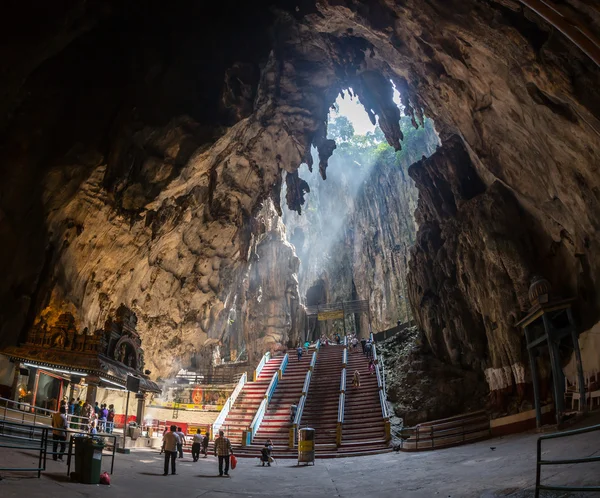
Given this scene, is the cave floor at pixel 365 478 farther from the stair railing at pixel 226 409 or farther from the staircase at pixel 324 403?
the stair railing at pixel 226 409

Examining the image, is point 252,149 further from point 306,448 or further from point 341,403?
point 306,448

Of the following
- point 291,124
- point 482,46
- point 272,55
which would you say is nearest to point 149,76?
point 272,55

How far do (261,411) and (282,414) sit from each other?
110 cm

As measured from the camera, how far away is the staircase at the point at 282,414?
18.1m

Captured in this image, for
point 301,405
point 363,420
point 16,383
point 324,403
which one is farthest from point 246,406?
point 16,383

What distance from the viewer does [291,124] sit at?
25891mm

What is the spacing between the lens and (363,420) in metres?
19.7

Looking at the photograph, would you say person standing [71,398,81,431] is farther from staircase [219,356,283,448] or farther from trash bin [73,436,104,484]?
staircase [219,356,283,448]

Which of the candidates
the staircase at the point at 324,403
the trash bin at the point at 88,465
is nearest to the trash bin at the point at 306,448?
the staircase at the point at 324,403

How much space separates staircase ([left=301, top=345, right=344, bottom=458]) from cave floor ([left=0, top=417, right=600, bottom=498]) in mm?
5042

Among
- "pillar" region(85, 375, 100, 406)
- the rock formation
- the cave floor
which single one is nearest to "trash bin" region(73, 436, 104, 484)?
the cave floor

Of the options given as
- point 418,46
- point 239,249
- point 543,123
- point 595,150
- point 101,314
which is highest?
point 418,46

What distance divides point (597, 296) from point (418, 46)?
11.6 metres

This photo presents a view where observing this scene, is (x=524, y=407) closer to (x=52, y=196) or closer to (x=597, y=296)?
(x=597, y=296)
